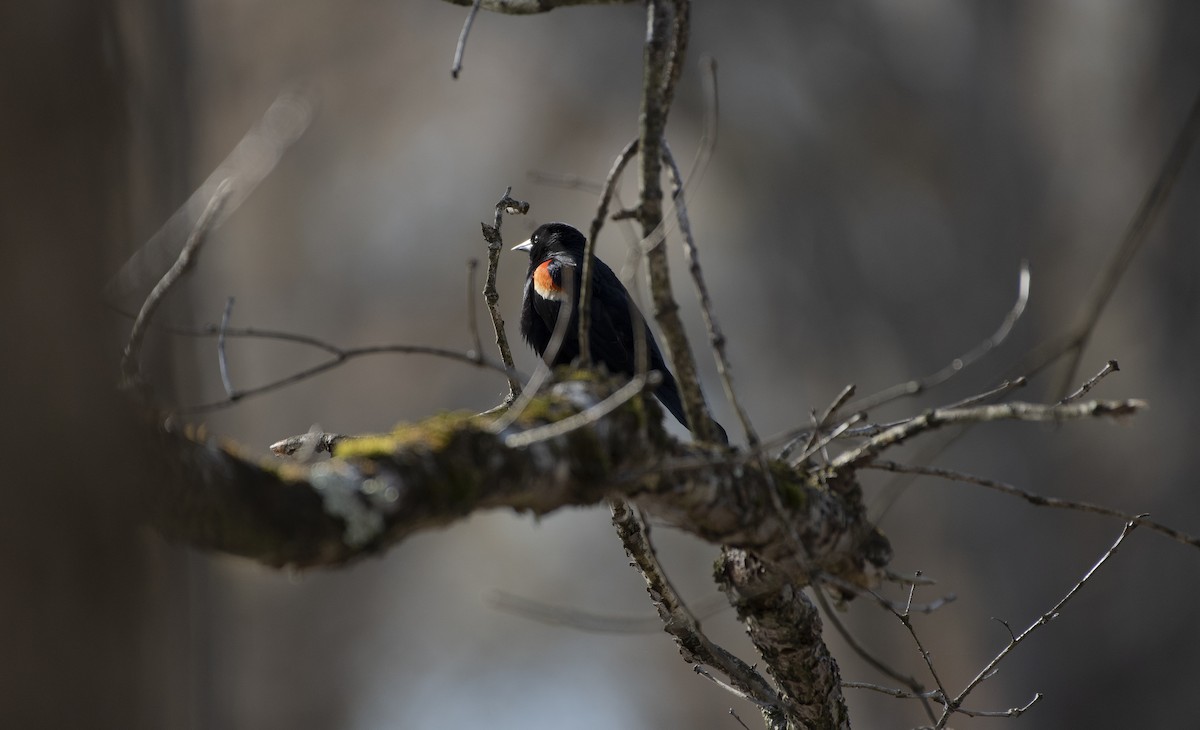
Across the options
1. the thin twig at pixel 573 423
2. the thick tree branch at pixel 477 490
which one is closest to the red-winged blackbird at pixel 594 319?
the thick tree branch at pixel 477 490

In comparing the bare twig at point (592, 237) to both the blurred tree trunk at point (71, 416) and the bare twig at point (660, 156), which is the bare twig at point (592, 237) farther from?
the blurred tree trunk at point (71, 416)

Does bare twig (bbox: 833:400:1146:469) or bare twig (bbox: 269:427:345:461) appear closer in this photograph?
bare twig (bbox: 833:400:1146:469)

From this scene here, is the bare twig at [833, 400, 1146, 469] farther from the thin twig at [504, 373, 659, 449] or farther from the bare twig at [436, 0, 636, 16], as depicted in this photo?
the bare twig at [436, 0, 636, 16]

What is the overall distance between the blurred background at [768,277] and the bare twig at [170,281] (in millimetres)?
6387

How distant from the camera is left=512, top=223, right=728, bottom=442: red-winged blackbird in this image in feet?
15.3

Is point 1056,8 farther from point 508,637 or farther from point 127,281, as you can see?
point 127,281

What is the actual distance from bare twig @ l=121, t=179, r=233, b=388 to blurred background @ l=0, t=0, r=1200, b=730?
639 cm

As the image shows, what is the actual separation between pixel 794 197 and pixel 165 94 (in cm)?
1149

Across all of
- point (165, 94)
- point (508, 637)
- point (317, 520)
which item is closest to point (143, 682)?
point (317, 520)

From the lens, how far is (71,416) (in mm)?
1188

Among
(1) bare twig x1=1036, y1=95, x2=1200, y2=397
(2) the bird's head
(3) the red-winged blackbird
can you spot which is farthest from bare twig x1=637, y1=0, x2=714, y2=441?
(2) the bird's head

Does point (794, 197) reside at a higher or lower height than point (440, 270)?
higher

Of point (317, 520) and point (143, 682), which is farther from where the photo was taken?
point (317, 520)

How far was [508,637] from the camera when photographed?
1377cm
